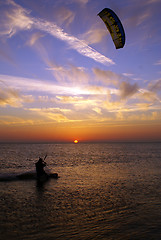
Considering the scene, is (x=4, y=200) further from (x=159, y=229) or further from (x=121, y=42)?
(x=121, y=42)

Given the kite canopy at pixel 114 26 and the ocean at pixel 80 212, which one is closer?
the ocean at pixel 80 212

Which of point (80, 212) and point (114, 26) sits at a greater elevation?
point (114, 26)

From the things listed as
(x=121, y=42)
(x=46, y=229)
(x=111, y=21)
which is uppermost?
(x=111, y=21)

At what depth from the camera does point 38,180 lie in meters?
20.9

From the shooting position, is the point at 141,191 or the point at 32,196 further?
the point at 141,191

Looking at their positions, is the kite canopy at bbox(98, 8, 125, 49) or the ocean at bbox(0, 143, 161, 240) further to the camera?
the kite canopy at bbox(98, 8, 125, 49)

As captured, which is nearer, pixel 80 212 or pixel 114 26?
pixel 80 212

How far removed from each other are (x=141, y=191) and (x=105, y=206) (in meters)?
5.15

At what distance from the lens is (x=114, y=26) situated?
1326 cm

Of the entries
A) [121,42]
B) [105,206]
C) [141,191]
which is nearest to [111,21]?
[121,42]

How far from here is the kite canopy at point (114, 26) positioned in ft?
42.4

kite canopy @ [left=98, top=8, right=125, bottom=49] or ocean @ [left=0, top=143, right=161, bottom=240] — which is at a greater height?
kite canopy @ [left=98, top=8, right=125, bottom=49]

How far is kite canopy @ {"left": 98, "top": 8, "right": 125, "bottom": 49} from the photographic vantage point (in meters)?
12.9

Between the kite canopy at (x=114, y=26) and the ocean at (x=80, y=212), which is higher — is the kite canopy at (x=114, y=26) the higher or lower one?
the higher one
